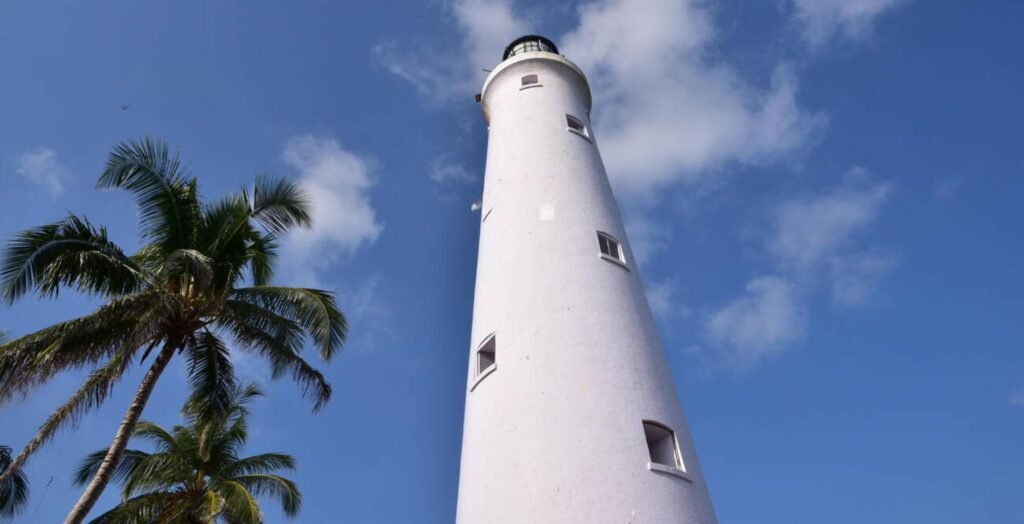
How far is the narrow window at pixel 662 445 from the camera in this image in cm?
1115

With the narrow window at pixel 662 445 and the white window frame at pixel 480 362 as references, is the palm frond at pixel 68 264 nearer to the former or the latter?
the white window frame at pixel 480 362

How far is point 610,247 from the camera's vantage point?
Answer: 49.0 ft

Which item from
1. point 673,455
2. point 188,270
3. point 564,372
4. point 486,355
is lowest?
point 673,455

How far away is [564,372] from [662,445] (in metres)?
1.99

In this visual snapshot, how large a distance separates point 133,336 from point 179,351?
1405mm

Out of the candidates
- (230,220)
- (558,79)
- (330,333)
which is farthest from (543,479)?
(558,79)

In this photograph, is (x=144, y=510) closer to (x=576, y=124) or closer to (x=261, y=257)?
(x=261, y=257)

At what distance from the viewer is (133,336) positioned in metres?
13.0

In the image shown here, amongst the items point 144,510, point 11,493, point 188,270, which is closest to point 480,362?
point 188,270

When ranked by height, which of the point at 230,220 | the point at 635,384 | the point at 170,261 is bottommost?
the point at 635,384

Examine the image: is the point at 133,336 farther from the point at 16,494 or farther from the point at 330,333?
the point at 16,494

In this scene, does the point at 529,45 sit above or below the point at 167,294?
above

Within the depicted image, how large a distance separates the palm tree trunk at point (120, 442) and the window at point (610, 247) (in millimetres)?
8844

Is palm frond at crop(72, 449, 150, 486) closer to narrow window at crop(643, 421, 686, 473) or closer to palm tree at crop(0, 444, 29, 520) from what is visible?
palm tree at crop(0, 444, 29, 520)
